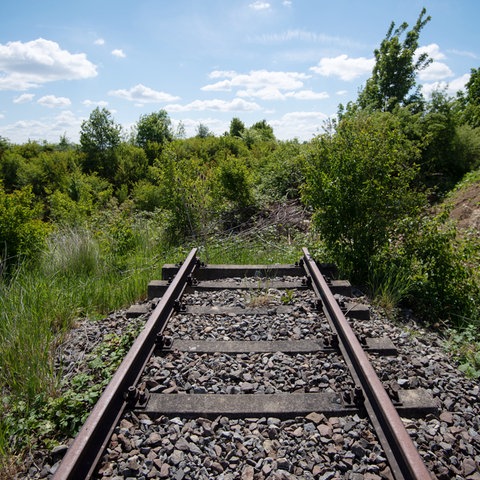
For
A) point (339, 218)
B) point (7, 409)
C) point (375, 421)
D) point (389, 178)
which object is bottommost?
point (7, 409)

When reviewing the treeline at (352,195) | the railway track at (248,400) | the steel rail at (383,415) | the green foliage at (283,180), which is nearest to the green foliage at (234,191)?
the treeline at (352,195)

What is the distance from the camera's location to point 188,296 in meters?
4.80

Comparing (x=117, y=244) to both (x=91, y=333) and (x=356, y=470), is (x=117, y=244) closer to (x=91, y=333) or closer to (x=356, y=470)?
(x=91, y=333)

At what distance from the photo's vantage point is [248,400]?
108 inches

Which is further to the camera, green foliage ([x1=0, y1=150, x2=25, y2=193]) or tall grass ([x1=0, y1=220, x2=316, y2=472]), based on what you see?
green foliage ([x1=0, y1=150, x2=25, y2=193])

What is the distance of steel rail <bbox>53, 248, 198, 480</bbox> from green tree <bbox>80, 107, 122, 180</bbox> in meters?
23.3

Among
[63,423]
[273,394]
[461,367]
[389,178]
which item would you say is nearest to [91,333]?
[63,423]

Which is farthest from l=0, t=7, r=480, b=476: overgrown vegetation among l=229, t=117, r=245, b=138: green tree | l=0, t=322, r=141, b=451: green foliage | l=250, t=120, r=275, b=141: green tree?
l=229, t=117, r=245, b=138: green tree

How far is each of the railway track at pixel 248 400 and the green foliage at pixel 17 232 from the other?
391 cm

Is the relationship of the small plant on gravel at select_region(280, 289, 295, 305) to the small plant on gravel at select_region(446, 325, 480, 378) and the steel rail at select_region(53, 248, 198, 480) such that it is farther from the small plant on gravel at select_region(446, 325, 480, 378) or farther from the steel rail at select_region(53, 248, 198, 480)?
the small plant on gravel at select_region(446, 325, 480, 378)

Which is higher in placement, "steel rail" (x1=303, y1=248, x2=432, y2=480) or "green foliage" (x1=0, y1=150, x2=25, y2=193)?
"green foliage" (x1=0, y1=150, x2=25, y2=193)

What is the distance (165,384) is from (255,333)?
1105 mm

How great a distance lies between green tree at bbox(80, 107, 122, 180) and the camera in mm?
25266

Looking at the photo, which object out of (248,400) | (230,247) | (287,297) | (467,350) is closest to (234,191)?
(230,247)
